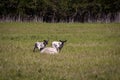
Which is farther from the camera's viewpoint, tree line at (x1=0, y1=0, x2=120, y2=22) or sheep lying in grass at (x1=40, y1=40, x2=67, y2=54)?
tree line at (x1=0, y1=0, x2=120, y2=22)

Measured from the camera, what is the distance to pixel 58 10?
220ft

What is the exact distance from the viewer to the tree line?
66.4 m

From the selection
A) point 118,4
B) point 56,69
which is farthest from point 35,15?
point 56,69

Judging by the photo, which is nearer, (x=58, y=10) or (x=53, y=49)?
(x=53, y=49)

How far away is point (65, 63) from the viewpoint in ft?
41.9

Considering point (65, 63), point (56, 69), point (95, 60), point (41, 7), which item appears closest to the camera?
point (56, 69)

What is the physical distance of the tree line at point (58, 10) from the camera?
66.4 metres

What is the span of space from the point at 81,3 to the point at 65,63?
57.5 m

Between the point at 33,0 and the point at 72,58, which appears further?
the point at 33,0

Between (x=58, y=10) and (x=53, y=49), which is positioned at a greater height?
(x=58, y=10)

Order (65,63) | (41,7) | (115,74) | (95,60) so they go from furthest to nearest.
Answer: (41,7) < (95,60) < (65,63) < (115,74)

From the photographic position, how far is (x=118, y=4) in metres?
66.9

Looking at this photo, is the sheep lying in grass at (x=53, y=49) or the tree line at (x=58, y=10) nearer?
the sheep lying in grass at (x=53, y=49)

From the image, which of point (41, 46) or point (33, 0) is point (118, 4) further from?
point (41, 46)
